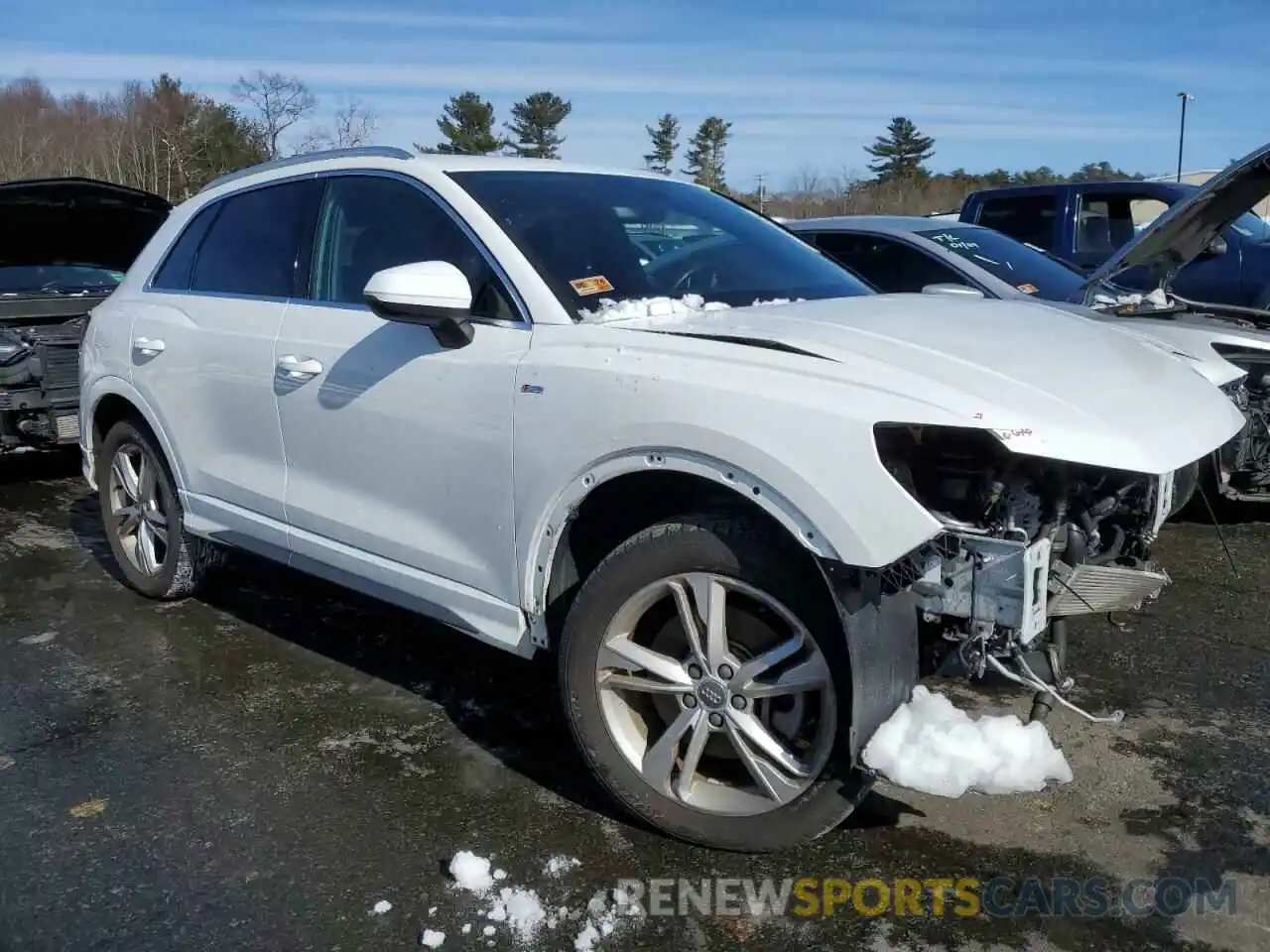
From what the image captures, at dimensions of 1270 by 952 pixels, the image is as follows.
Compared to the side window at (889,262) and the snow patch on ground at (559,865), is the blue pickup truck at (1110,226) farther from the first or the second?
the snow patch on ground at (559,865)

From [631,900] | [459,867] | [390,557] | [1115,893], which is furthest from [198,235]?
[1115,893]

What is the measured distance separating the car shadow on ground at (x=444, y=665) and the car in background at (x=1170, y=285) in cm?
215

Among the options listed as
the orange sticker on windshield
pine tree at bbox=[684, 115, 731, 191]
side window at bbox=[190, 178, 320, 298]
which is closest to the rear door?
side window at bbox=[190, 178, 320, 298]

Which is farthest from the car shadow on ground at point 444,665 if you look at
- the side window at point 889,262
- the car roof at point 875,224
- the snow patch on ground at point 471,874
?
the car roof at point 875,224

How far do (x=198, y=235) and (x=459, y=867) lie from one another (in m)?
3.00

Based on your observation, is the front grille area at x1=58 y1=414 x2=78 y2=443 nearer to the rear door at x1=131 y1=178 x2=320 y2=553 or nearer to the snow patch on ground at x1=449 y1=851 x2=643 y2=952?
the rear door at x1=131 y1=178 x2=320 y2=553

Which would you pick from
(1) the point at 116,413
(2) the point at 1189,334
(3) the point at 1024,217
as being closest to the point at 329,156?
(1) the point at 116,413

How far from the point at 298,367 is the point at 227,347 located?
1.80 ft

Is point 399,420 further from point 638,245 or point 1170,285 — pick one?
point 1170,285

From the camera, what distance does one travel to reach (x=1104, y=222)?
34.1 ft

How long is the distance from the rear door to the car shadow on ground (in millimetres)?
633

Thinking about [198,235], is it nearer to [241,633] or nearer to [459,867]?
[241,633]

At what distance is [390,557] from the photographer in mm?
3596

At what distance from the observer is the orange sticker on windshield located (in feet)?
10.7
